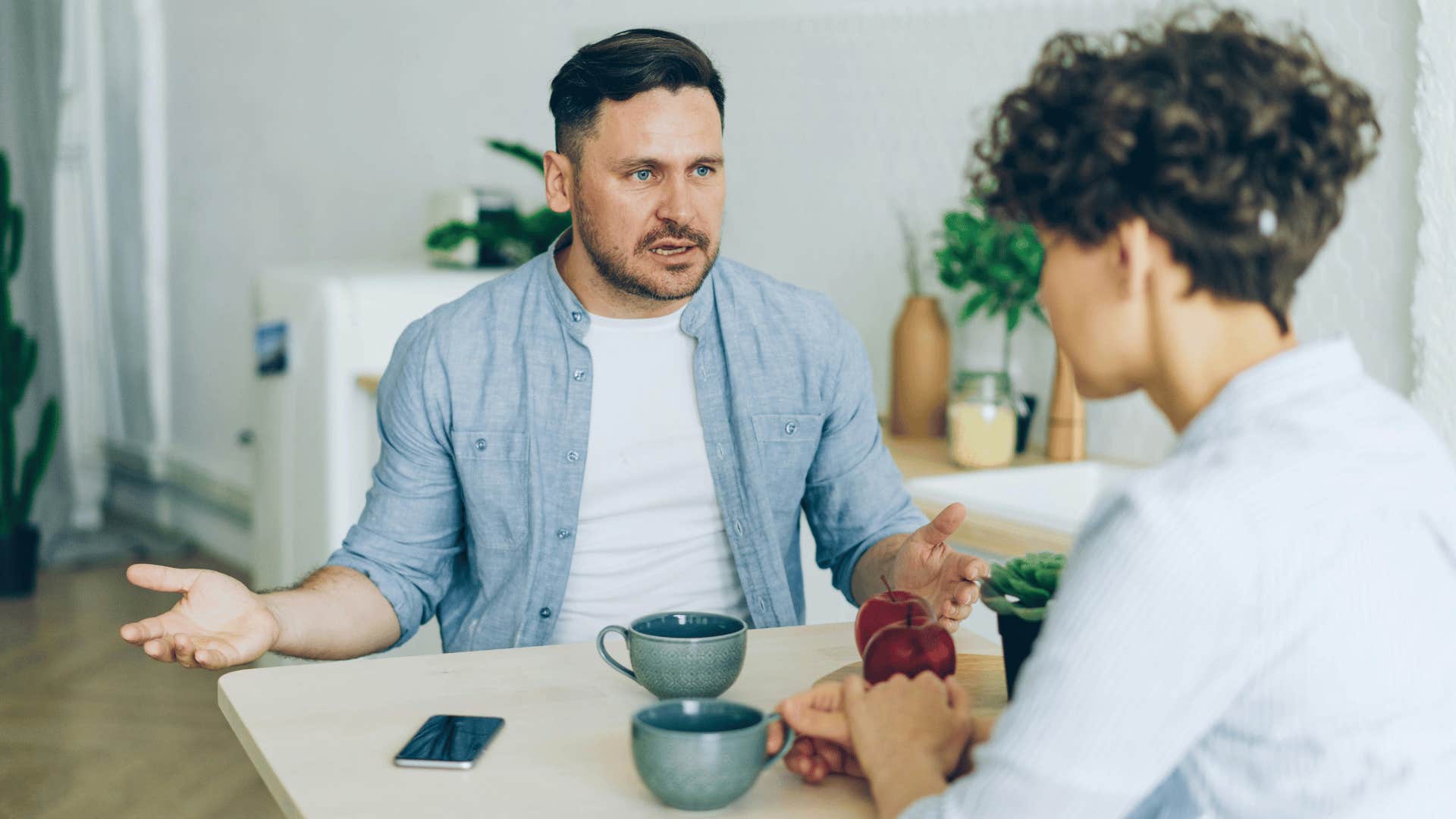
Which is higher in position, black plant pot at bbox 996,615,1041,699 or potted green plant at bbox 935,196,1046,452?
potted green plant at bbox 935,196,1046,452

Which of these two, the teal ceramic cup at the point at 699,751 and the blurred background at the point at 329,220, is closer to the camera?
the teal ceramic cup at the point at 699,751

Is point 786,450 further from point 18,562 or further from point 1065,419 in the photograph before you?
point 18,562

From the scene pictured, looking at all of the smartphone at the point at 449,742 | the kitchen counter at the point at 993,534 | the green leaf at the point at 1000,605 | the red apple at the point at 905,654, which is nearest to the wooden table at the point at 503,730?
the smartphone at the point at 449,742

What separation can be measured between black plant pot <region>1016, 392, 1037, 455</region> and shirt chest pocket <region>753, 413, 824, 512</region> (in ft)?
3.08

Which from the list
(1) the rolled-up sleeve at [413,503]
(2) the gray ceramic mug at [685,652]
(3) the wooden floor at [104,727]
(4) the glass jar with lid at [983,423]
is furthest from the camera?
(3) the wooden floor at [104,727]

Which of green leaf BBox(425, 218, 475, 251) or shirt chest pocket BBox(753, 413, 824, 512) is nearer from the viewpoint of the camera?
shirt chest pocket BBox(753, 413, 824, 512)

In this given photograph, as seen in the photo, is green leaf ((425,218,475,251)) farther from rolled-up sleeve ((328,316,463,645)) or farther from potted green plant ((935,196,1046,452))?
rolled-up sleeve ((328,316,463,645))

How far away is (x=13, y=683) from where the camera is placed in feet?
12.8

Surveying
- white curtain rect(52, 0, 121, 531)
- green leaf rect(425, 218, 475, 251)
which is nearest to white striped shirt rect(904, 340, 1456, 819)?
green leaf rect(425, 218, 475, 251)

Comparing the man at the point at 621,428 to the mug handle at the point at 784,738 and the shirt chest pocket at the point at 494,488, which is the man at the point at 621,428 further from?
the mug handle at the point at 784,738

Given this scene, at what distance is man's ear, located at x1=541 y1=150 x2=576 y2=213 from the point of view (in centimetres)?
200

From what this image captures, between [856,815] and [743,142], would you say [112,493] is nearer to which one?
[743,142]

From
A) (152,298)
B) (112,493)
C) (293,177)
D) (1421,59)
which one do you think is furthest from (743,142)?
(112,493)

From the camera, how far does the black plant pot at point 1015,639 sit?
121 centimetres
